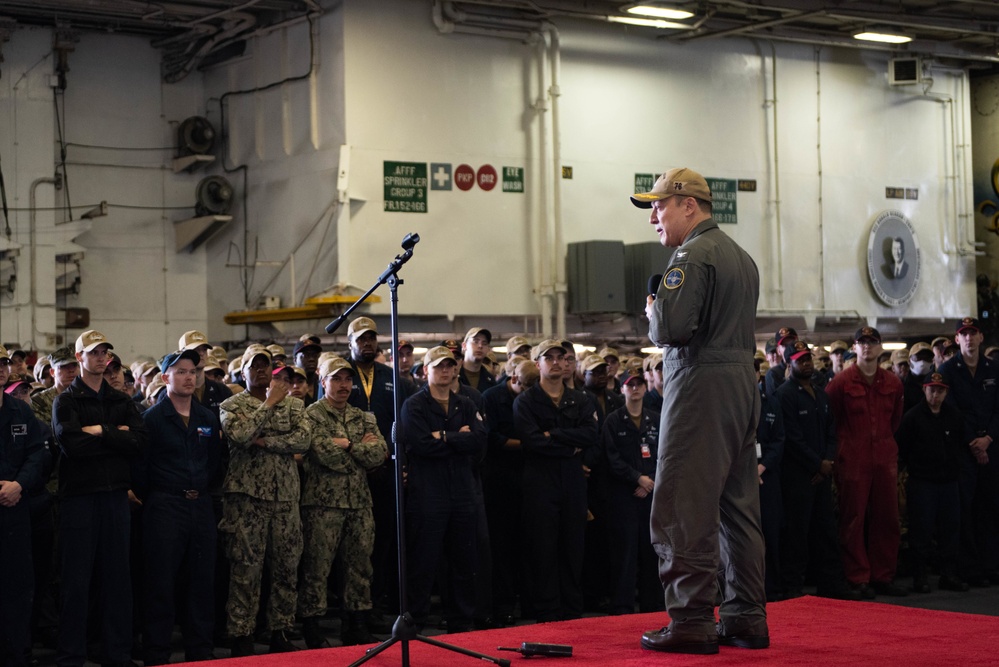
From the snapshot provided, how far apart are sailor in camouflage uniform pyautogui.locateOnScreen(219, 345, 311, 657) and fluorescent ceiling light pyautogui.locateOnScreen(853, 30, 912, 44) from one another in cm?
1180

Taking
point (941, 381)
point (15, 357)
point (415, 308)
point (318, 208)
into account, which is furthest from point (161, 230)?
point (941, 381)

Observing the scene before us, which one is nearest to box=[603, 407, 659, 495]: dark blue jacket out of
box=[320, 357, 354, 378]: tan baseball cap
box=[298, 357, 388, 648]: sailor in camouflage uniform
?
box=[298, 357, 388, 648]: sailor in camouflage uniform

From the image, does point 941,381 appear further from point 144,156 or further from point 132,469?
point 144,156

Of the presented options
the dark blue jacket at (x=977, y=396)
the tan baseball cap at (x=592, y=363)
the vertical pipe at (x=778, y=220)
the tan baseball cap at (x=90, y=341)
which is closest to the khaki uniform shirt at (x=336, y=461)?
the tan baseball cap at (x=90, y=341)

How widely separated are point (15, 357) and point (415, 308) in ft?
18.2

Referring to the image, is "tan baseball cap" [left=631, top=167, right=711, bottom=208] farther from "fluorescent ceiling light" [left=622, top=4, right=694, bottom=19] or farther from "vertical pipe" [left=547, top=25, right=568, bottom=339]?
"fluorescent ceiling light" [left=622, top=4, right=694, bottom=19]

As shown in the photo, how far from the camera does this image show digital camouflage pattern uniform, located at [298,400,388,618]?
25.9 ft

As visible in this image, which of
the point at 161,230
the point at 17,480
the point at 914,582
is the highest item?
the point at 161,230

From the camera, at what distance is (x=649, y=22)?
50.0 feet

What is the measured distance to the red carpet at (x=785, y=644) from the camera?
14.9ft

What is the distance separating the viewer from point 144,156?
51.0ft

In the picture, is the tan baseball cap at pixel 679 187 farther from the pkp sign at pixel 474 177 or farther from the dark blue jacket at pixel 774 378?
the pkp sign at pixel 474 177

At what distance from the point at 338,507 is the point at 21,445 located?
1954 millimetres

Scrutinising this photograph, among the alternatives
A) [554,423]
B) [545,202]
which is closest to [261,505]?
[554,423]
